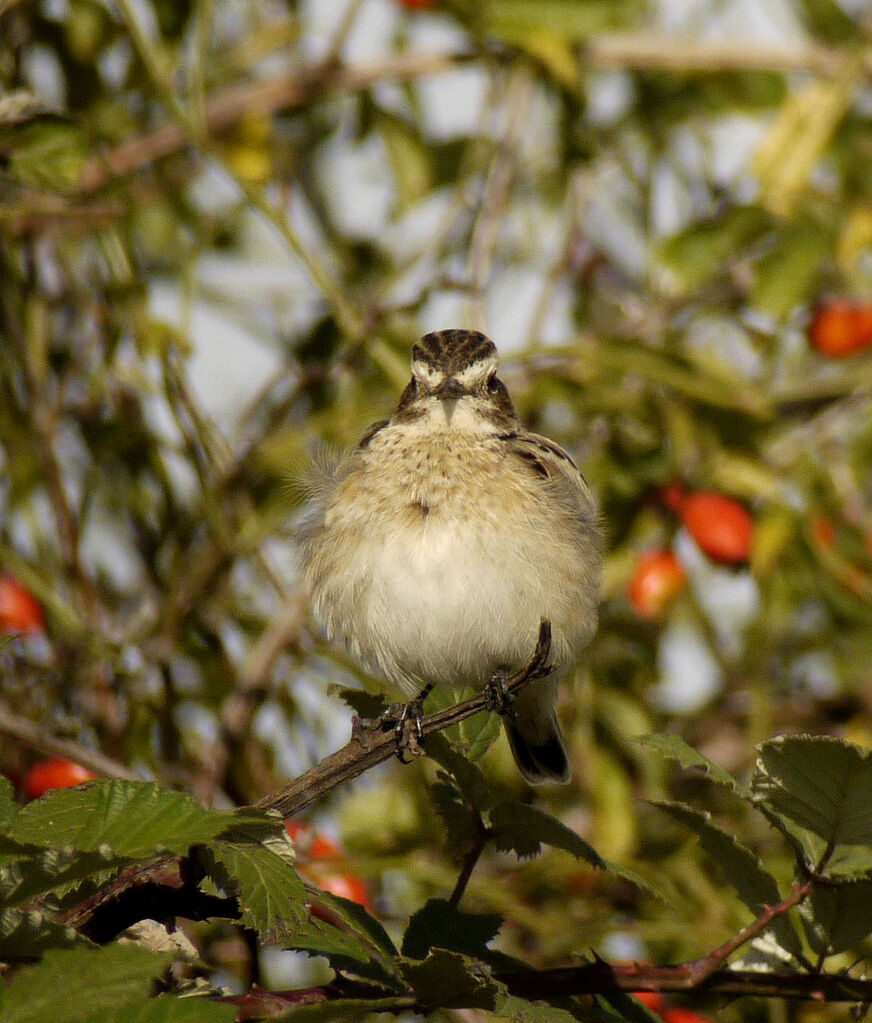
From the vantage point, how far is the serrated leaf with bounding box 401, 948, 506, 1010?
196 cm

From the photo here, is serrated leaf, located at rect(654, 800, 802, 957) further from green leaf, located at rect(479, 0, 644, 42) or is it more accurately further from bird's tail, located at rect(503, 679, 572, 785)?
green leaf, located at rect(479, 0, 644, 42)

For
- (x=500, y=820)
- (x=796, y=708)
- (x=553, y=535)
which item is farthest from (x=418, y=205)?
(x=500, y=820)

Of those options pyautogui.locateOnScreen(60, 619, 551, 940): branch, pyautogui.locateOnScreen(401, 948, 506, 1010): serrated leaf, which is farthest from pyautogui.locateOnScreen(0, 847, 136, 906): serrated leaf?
pyautogui.locateOnScreen(401, 948, 506, 1010): serrated leaf

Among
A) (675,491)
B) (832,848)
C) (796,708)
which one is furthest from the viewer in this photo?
(796,708)

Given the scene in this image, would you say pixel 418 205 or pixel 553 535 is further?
pixel 418 205

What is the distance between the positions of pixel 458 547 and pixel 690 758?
6.03 ft

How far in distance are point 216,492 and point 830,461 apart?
2526 mm

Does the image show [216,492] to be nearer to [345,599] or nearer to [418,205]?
[345,599]

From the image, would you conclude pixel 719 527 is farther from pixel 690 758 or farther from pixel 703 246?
pixel 690 758

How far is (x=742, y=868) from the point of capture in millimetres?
2324

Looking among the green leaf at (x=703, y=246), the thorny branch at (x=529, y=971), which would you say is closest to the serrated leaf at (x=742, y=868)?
the thorny branch at (x=529, y=971)

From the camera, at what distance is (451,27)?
17.1ft

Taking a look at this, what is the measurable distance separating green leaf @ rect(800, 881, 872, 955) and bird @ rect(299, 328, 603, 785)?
157 centimetres

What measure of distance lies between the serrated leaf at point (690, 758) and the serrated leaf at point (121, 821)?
0.65m
